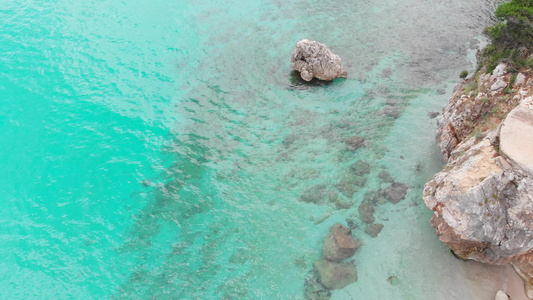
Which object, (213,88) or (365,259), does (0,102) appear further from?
(365,259)

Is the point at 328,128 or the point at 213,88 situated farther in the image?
the point at 213,88

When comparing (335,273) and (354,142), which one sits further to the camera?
(354,142)

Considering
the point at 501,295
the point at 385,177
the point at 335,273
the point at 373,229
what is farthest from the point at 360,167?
the point at 501,295

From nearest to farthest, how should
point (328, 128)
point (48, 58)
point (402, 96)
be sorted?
1. point (328, 128)
2. point (402, 96)
3. point (48, 58)

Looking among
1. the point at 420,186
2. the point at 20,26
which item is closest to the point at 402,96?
the point at 420,186

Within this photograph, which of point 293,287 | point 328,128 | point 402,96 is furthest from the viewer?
point 402,96

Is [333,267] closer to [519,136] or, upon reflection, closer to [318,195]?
[318,195]

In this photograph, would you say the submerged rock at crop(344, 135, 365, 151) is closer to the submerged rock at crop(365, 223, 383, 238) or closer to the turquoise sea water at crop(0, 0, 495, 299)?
the turquoise sea water at crop(0, 0, 495, 299)
